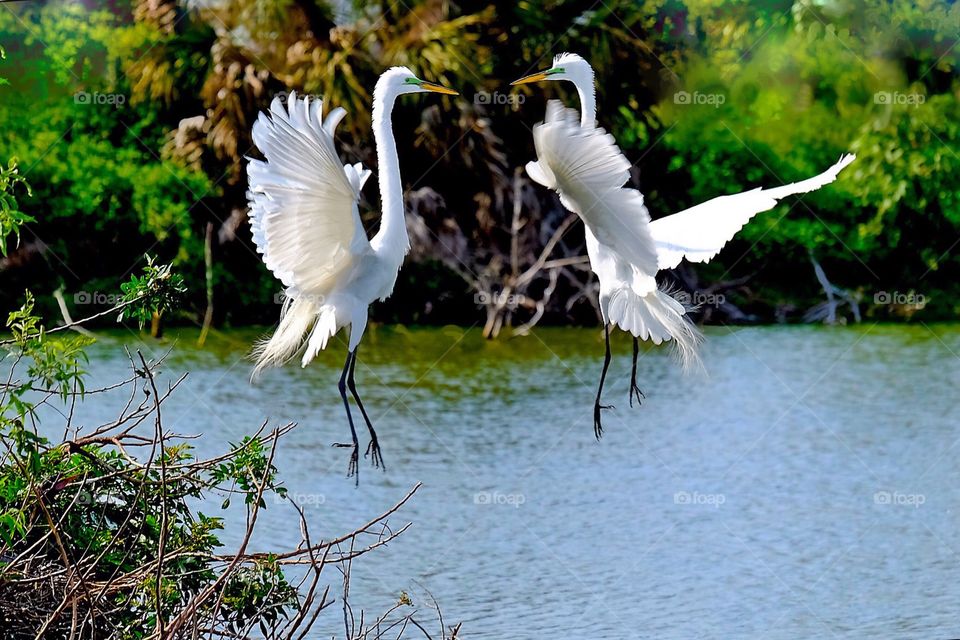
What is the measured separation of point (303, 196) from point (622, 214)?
0.89 m

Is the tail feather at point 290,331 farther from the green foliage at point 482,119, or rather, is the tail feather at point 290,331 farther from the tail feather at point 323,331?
the green foliage at point 482,119

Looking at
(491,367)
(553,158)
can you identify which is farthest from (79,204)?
(553,158)

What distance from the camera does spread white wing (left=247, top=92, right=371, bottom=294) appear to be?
3.68 meters

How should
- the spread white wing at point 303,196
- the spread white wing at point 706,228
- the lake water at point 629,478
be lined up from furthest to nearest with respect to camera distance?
the lake water at point 629,478 → the spread white wing at point 706,228 → the spread white wing at point 303,196

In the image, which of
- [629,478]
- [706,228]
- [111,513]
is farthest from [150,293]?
[629,478]

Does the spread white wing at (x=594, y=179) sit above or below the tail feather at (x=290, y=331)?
above

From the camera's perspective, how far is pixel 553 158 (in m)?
3.80

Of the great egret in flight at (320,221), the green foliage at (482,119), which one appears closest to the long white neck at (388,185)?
the great egret in flight at (320,221)

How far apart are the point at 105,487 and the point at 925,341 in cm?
748

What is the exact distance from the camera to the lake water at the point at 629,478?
503 cm

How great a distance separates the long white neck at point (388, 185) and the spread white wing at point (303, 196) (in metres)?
0.14

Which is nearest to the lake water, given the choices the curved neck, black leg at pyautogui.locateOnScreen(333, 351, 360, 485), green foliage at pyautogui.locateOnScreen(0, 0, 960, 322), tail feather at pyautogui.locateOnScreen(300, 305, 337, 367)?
black leg at pyautogui.locateOnScreen(333, 351, 360, 485)

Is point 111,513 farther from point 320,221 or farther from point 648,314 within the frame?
point 648,314

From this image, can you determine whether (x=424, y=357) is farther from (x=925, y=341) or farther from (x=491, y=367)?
(x=925, y=341)
